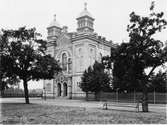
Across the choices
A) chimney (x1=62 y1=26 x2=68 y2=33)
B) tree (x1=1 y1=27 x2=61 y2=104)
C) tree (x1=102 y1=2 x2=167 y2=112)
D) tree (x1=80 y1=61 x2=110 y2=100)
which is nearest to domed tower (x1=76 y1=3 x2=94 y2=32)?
chimney (x1=62 y1=26 x2=68 y2=33)

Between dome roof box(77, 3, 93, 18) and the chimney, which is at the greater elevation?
dome roof box(77, 3, 93, 18)

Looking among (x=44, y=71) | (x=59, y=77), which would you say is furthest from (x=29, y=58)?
(x=59, y=77)

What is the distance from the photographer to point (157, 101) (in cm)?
3800

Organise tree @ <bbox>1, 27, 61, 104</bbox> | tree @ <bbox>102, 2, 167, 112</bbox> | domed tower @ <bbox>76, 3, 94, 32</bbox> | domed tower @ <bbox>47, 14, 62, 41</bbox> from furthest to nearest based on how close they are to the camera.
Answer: domed tower @ <bbox>47, 14, 62, 41</bbox> → domed tower @ <bbox>76, 3, 94, 32</bbox> → tree @ <bbox>1, 27, 61, 104</bbox> → tree @ <bbox>102, 2, 167, 112</bbox>

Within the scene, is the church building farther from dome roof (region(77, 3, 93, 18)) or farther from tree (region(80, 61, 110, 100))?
tree (region(80, 61, 110, 100))

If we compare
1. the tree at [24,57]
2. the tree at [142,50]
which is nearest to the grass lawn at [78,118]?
the tree at [142,50]

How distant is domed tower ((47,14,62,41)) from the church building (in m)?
0.64

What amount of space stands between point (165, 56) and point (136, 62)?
2392mm

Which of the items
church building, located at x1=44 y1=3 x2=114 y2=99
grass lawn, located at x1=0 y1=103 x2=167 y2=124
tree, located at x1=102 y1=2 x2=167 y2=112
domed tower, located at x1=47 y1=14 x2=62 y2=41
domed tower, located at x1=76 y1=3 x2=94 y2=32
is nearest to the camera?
grass lawn, located at x1=0 y1=103 x2=167 y2=124

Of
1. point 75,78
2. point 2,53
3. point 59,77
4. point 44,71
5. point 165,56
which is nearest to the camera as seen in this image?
point 165,56

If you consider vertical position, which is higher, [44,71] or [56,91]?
[44,71]

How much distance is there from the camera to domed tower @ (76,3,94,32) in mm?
57250

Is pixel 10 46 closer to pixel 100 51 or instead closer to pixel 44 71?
pixel 44 71

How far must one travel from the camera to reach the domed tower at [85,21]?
5725 cm
